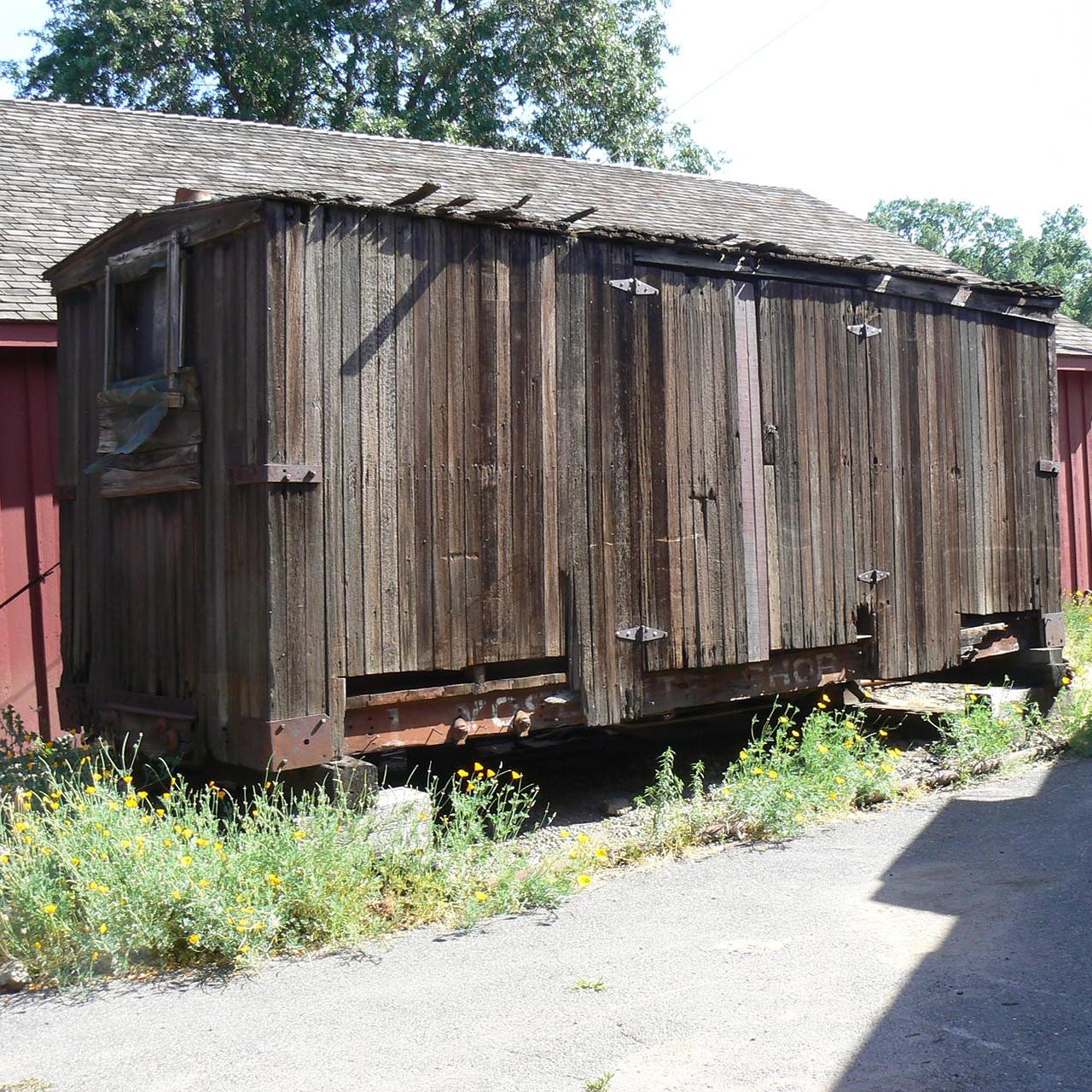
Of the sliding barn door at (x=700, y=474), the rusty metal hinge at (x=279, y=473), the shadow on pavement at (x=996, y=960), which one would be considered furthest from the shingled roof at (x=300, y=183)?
the shadow on pavement at (x=996, y=960)

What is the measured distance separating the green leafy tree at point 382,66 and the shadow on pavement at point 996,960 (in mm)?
20213

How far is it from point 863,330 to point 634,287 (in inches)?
78.9

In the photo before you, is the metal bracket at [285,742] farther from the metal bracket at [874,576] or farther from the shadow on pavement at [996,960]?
the metal bracket at [874,576]

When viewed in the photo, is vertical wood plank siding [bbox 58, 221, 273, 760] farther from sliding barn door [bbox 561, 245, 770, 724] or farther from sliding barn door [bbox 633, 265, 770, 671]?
sliding barn door [bbox 633, 265, 770, 671]

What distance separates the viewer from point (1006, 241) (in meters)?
53.6

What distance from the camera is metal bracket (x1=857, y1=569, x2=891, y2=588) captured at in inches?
330

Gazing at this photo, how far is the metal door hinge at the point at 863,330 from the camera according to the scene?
27.6 feet

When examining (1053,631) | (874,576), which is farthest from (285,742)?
(1053,631)

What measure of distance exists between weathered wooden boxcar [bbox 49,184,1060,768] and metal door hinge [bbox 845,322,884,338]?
17 mm

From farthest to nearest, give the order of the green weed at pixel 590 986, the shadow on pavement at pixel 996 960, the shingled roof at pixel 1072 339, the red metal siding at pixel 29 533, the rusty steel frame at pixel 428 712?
1. the shingled roof at pixel 1072 339
2. the red metal siding at pixel 29 533
3. the rusty steel frame at pixel 428 712
4. the green weed at pixel 590 986
5. the shadow on pavement at pixel 996 960

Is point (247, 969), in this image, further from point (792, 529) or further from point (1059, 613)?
point (1059, 613)

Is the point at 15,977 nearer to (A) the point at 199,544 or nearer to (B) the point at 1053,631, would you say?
(A) the point at 199,544

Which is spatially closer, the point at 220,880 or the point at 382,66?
the point at 220,880

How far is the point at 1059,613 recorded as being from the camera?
9820 millimetres
